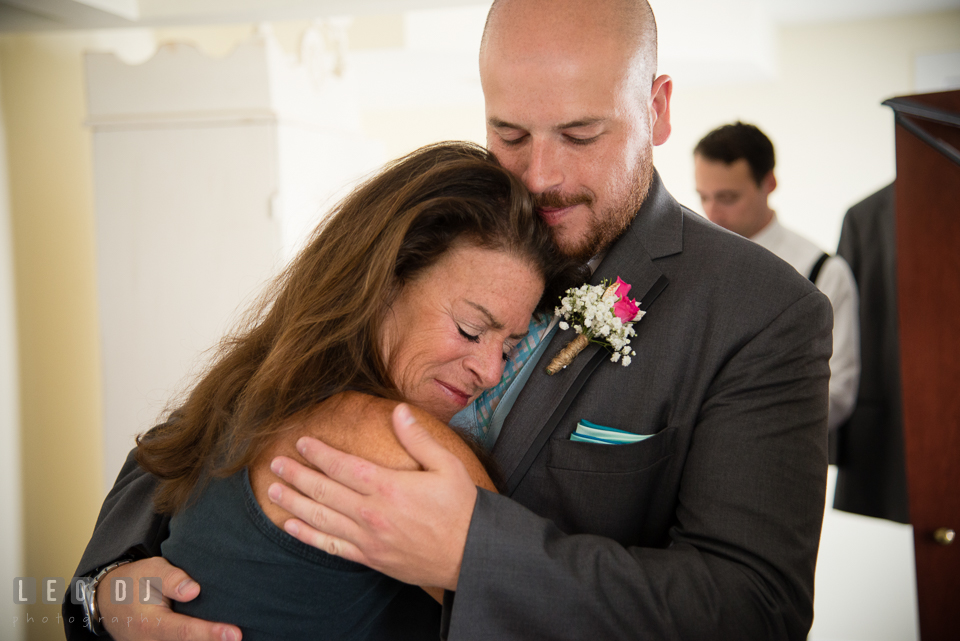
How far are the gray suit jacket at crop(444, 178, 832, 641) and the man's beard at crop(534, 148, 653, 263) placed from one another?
0.03 metres

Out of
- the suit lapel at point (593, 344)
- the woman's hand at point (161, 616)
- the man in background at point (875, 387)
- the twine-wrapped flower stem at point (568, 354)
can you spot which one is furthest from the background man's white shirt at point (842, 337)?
the woman's hand at point (161, 616)

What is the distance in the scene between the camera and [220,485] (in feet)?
4.30

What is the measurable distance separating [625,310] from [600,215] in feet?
0.87

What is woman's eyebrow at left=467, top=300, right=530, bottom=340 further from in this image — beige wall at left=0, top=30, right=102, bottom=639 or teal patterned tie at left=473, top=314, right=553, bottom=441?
beige wall at left=0, top=30, right=102, bottom=639

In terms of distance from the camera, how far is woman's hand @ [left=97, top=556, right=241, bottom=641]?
1.28 meters

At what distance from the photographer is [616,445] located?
140 cm

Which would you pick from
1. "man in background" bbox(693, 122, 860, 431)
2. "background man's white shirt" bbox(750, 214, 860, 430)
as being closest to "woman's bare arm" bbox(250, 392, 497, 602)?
"background man's white shirt" bbox(750, 214, 860, 430)

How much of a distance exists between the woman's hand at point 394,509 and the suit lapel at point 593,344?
0.28 m

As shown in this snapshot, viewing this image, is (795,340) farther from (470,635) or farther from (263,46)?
(263,46)

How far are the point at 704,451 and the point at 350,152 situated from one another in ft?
9.81

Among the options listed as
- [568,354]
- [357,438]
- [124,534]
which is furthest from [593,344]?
[124,534]

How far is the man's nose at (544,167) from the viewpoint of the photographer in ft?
5.25

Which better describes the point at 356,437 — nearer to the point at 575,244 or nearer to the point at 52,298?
the point at 575,244

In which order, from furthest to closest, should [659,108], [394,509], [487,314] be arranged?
[659,108], [487,314], [394,509]
